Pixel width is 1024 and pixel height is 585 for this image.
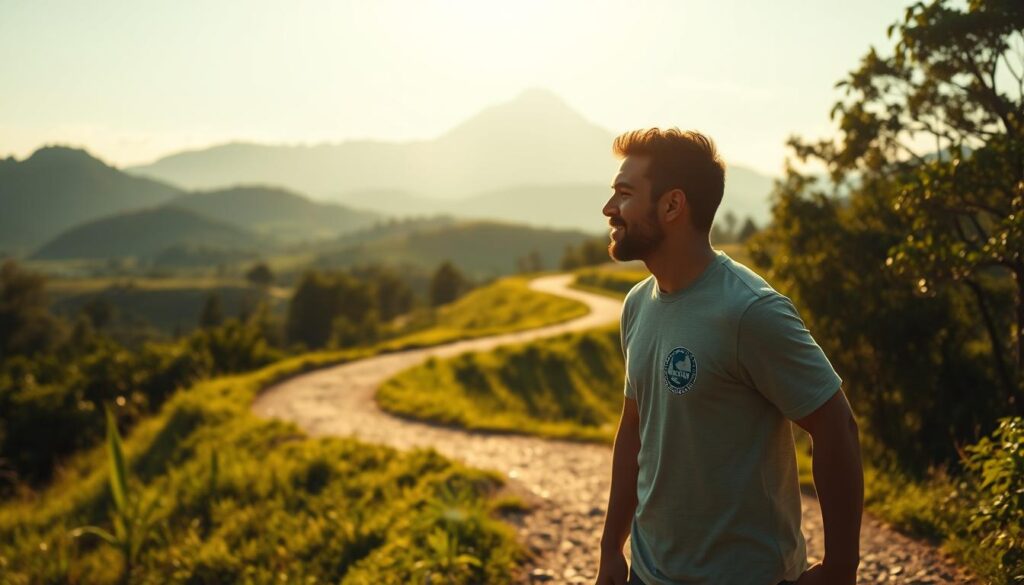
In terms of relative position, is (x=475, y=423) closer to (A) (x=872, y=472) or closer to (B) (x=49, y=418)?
(A) (x=872, y=472)

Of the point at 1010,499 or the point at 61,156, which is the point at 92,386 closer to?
the point at 61,156

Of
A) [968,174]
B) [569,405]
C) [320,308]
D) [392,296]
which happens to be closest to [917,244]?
[968,174]

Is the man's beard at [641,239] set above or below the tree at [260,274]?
above

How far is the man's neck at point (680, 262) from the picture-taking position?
2600 mm

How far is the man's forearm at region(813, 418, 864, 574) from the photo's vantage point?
90.2 inches

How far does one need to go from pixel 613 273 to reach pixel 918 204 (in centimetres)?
4735

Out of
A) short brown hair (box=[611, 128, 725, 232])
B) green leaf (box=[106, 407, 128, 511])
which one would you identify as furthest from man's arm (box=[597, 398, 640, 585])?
green leaf (box=[106, 407, 128, 511])

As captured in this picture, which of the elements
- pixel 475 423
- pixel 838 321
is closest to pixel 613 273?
pixel 475 423

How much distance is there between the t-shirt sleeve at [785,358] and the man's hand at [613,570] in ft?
3.61

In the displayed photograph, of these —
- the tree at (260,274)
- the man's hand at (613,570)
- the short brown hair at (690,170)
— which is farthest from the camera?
the tree at (260,274)

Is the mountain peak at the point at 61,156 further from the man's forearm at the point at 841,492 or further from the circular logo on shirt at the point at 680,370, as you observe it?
the man's forearm at the point at 841,492

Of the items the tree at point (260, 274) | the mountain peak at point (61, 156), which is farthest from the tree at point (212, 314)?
the mountain peak at point (61, 156)

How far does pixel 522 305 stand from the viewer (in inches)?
1639

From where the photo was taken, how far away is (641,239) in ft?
8.68
